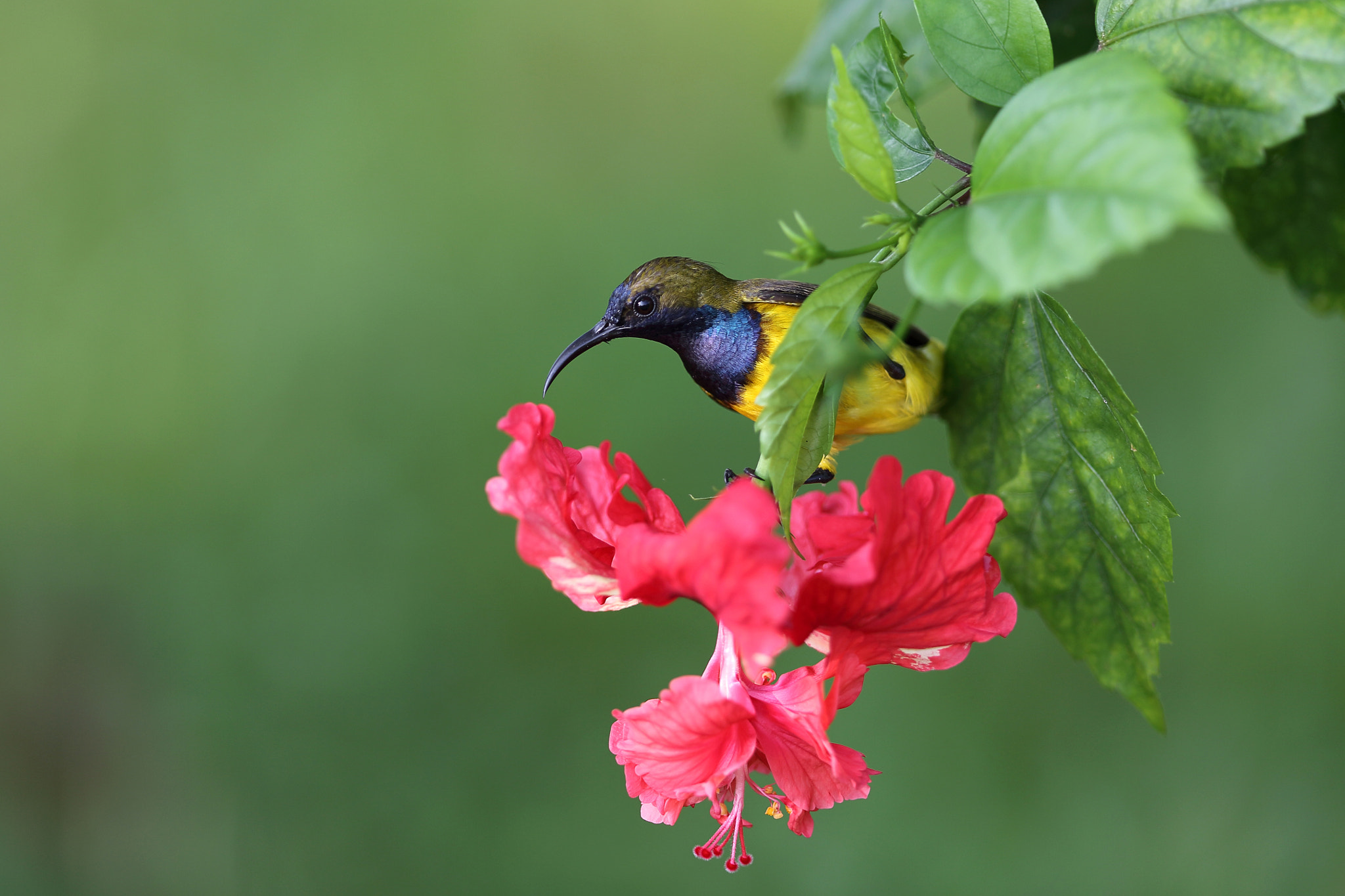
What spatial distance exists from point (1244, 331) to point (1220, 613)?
669 mm

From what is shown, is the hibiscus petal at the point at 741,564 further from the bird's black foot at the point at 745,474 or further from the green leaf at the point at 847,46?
the green leaf at the point at 847,46

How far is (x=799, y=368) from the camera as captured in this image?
541 mm

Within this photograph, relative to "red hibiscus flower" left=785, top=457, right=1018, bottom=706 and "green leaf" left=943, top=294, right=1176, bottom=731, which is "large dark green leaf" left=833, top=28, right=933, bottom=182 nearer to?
"green leaf" left=943, top=294, right=1176, bottom=731

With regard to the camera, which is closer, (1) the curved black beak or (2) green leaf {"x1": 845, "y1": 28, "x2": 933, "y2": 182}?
(2) green leaf {"x1": 845, "y1": 28, "x2": 933, "y2": 182}

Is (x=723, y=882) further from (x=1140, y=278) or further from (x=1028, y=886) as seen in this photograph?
(x=1140, y=278)

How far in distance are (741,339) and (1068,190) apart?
0.52m

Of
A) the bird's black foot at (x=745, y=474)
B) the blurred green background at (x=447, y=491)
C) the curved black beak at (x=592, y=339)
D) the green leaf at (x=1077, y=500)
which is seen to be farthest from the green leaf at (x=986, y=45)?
the blurred green background at (x=447, y=491)

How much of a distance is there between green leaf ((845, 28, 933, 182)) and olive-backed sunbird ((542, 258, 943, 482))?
200mm

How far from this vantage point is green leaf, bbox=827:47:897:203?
57 centimetres

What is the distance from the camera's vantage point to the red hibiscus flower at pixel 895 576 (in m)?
0.56

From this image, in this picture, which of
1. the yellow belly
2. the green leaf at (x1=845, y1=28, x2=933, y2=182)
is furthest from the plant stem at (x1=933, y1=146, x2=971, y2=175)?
the yellow belly

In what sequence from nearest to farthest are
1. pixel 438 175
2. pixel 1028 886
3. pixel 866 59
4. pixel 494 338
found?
pixel 866 59, pixel 1028 886, pixel 494 338, pixel 438 175

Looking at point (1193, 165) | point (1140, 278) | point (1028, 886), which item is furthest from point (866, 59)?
point (1028, 886)

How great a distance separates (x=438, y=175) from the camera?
304cm
